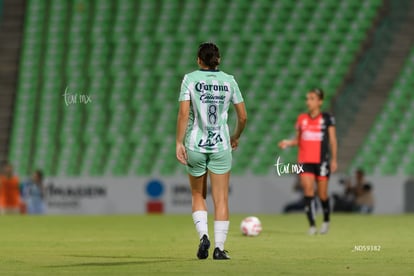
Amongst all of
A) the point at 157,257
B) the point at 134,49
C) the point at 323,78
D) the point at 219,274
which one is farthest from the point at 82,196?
the point at 219,274

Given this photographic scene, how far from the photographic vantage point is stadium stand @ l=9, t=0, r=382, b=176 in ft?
82.3

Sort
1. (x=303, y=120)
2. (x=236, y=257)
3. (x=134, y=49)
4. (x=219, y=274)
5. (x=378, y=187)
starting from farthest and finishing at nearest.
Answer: (x=134, y=49), (x=378, y=187), (x=303, y=120), (x=236, y=257), (x=219, y=274)

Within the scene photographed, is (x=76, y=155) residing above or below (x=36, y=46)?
below

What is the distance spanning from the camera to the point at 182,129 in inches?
336

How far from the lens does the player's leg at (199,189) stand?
28.5 ft

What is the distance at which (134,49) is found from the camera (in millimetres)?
26859

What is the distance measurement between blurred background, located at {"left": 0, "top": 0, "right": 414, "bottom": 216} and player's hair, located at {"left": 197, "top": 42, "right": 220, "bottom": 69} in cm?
1414

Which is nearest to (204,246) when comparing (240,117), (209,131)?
(209,131)

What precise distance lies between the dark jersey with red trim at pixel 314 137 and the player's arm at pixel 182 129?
516cm

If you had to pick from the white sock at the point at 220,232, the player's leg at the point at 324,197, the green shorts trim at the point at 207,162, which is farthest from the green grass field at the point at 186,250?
the green shorts trim at the point at 207,162

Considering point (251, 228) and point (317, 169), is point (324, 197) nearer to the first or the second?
point (317, 169)

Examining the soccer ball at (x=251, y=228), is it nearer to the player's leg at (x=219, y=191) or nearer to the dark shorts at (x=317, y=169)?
the dark shorts at (x=317, y=169)

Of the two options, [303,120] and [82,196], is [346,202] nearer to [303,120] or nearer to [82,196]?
[82,196]

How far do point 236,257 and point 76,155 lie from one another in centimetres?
1646
